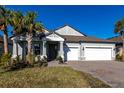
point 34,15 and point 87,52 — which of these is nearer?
point 34,15

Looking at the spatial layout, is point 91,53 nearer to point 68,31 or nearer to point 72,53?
point 72,53

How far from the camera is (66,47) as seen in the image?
91.4 feet

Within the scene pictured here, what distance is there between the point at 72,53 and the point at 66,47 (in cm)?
117

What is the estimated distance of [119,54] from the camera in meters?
29.9

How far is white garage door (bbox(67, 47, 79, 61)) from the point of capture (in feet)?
92.3

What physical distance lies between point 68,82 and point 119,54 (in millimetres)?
20101

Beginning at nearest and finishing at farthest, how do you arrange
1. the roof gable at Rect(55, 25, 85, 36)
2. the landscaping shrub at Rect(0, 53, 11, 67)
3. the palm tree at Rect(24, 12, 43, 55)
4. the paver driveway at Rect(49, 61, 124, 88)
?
the paver driveway at Rect(49, 61, 124, 88)
the landscaping shrub at Rect(0, 53, 11, 67)
the palm tree at Rect(24, 12, 43, 55)
the roof gable at Rect(55, 25, 85, 36)

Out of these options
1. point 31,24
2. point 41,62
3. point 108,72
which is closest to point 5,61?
point 41,62

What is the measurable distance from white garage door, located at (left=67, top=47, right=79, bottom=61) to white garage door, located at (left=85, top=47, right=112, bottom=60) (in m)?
1.37

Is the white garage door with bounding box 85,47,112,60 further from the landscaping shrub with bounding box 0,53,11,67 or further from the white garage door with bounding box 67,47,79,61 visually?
the landscaping shrub with bounding box 0,53,11,67

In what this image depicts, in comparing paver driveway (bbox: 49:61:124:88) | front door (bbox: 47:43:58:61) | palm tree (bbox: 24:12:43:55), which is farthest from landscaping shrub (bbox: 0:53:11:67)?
front door (bbox: 47:43:58:61)
